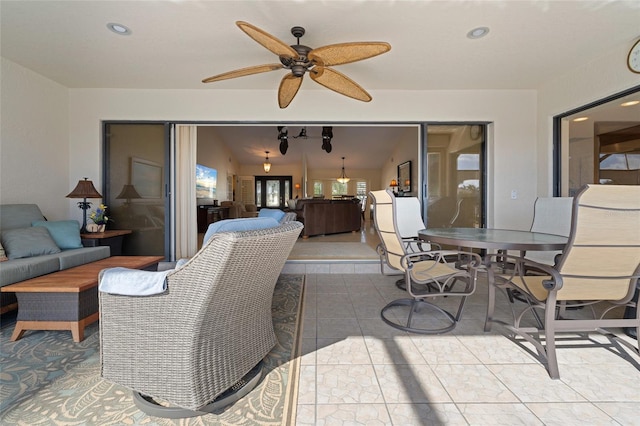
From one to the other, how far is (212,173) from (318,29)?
719 cm

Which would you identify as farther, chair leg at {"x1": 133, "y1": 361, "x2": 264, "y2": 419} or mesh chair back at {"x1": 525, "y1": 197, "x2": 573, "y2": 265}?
mesh chair back at {"x1": 525, "y1": 197, "x2": 573, "y2": 265}

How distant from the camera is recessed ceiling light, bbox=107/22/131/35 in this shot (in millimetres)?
2551

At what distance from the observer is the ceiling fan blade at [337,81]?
2.55 m

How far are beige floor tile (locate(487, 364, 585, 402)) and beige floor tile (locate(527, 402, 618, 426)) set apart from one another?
0.04 m

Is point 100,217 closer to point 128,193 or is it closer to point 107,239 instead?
point 107,239

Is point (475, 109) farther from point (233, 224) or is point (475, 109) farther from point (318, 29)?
point (233, 224)

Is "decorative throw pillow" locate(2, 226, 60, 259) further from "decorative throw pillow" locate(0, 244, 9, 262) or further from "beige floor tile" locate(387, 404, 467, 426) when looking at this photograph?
"beige floor tile" locate(387, 404, 467, 426)

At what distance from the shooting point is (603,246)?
5.28 ft

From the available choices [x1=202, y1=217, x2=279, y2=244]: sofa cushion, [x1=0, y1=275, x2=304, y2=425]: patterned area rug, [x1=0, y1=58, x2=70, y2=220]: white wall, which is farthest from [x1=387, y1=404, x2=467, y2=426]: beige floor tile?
[x1=0, y1=58, x2=70, y2=220]: white wall

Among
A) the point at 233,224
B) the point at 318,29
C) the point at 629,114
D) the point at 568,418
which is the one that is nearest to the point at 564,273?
the point at 568,418

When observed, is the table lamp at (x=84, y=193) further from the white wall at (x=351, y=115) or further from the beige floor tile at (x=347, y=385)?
the beige floor tile at (x=347, y=385)

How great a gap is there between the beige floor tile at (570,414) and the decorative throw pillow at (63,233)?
4.23m

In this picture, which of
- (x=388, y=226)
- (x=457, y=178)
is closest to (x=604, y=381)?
(x=388, y=226)

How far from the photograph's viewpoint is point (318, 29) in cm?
257
